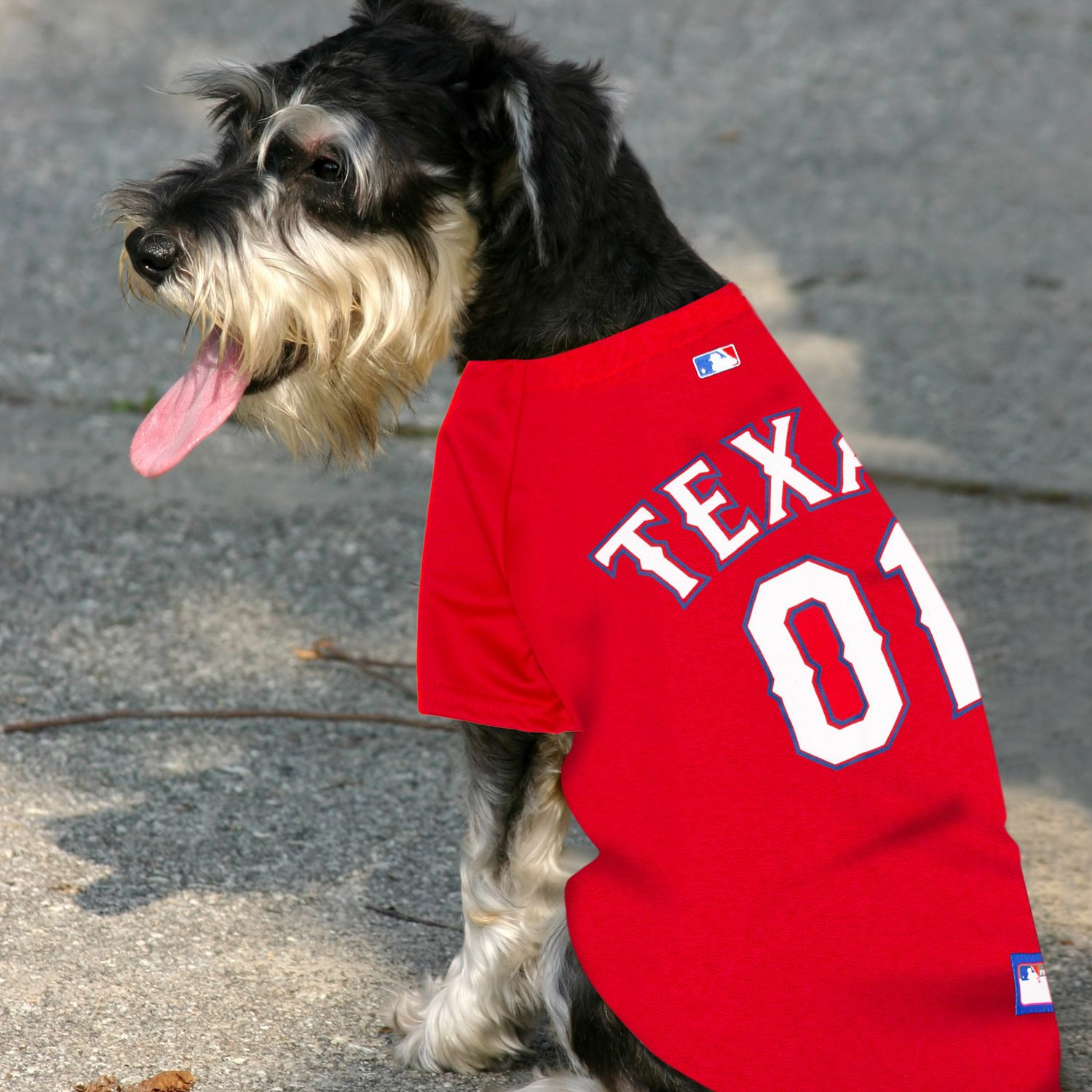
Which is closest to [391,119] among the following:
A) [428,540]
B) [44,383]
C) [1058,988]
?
[428,540]

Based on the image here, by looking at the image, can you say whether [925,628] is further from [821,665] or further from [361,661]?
[361,661]

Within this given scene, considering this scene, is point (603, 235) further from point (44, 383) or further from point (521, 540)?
point (44, 383)

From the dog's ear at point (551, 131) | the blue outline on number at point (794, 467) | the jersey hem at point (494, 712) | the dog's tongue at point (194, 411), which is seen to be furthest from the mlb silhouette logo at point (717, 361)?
the dog's tongue at point (194, 411)

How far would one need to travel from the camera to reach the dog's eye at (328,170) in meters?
2.83

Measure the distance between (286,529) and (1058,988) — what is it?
319cm

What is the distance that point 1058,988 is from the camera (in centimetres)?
333

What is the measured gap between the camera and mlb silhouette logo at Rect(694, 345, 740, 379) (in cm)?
262

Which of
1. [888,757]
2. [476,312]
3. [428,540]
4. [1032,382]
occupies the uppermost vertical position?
[476,312]

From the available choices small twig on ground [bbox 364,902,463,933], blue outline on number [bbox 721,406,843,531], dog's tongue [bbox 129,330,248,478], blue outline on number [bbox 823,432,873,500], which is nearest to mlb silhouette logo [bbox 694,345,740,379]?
blue outline on number [bbox 721,406,843,531]

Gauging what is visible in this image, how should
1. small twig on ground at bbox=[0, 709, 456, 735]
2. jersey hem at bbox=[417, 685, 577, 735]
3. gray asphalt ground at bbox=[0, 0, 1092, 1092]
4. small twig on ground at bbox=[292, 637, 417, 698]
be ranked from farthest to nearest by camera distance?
small twig on ground at bbox=[292, 637, 417, 698] → small twig on ground at bbox=[0, 709, 456, 735] → gray asphalt ground at bbox=[0, 0, 1092, 1092] → jersey hem at bbox=[417, 685, 577, 735]

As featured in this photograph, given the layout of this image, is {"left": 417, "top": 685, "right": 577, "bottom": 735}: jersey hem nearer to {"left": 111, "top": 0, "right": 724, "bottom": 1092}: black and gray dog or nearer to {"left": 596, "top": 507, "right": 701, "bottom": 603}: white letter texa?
{"left": 111, "top": 0, "right": 724, "bottom": 1092}: black and gray dog

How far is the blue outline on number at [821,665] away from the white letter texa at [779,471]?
0.17 m

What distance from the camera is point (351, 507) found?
566 centimetres

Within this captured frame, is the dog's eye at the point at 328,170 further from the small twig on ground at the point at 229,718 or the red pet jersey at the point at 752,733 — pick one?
the small twig on ground at the point at 229,718
